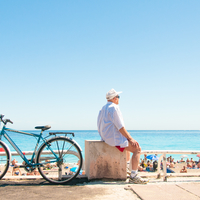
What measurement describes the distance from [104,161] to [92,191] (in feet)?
2.81

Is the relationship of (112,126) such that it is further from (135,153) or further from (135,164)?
(135,164)

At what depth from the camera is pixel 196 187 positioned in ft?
12.7

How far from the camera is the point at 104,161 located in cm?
440

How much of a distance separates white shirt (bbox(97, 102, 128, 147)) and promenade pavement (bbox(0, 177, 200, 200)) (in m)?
0.78

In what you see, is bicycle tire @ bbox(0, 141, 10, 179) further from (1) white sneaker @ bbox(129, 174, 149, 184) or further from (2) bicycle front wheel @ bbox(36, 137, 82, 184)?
(1) white sneaker @ bbox(129, 174, 149, 184)

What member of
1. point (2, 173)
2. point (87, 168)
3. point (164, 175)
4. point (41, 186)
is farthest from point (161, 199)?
point (2, 173)

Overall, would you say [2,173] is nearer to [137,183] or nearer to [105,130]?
[105,130]

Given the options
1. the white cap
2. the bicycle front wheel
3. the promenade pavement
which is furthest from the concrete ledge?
the white cap

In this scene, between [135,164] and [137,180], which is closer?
[137,180]

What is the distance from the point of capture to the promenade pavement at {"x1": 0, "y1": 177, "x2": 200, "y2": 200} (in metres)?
3.32

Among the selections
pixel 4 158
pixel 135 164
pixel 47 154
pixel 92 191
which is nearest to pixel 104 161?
pixel 135 164

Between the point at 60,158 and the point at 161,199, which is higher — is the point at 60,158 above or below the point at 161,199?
above

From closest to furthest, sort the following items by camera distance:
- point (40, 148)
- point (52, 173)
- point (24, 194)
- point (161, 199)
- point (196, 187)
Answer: point (161, 199), point (24, 194), point (196, 187), point (40, 148), point (52, 173)

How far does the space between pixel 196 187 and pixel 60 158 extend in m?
2.51
